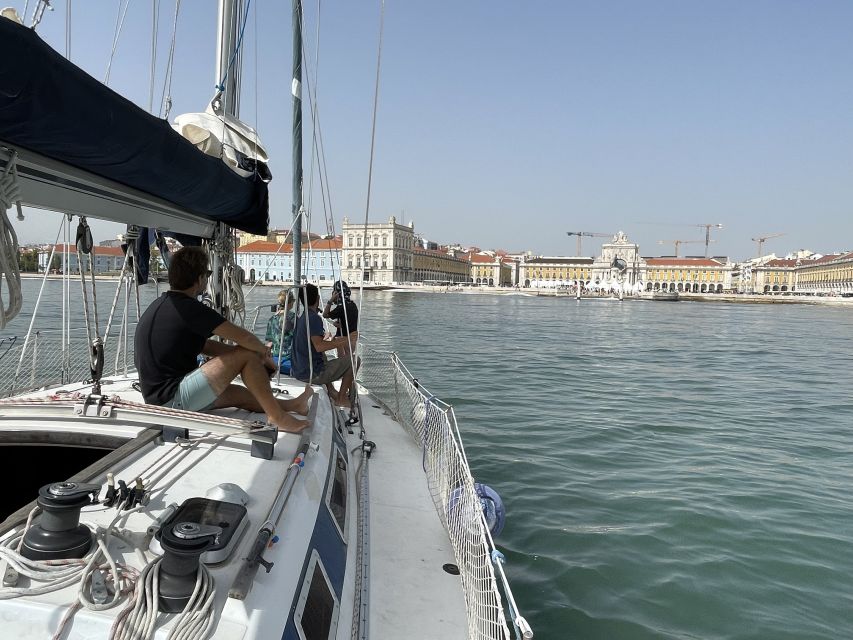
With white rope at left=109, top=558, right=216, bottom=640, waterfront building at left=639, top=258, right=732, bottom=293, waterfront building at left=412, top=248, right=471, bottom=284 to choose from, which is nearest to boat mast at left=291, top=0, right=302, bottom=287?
white rope at left=109, top=558, right=216, bottom=640

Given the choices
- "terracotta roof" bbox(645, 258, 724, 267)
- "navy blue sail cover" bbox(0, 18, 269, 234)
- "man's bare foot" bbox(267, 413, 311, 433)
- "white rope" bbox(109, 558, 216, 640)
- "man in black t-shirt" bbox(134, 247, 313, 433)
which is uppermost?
"terracotta roof" bbox(645, 258, 724, 267)

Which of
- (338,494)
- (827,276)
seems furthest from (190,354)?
(827,276)

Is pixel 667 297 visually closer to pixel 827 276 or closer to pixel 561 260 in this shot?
pixel 561 260

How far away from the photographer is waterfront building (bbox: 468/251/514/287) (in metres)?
162

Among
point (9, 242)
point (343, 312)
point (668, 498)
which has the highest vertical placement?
point (9, 242)

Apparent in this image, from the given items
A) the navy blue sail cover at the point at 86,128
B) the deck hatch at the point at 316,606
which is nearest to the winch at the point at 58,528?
the deck hatch at the point at 316,606

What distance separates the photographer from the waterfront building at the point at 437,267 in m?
135

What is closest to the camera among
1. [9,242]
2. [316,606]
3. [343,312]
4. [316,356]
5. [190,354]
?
[9,242]

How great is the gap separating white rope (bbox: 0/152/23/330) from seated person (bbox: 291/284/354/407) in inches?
120

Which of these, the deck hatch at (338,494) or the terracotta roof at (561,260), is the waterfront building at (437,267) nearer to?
the terracotta roof at (561,260)

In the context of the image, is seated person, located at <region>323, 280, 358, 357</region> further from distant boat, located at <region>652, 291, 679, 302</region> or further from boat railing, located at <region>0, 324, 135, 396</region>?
distant boat, located at <region>652, 291, 679, 302</region>

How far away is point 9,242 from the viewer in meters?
1.87

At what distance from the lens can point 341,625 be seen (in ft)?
7.93

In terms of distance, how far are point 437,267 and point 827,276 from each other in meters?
90.2
